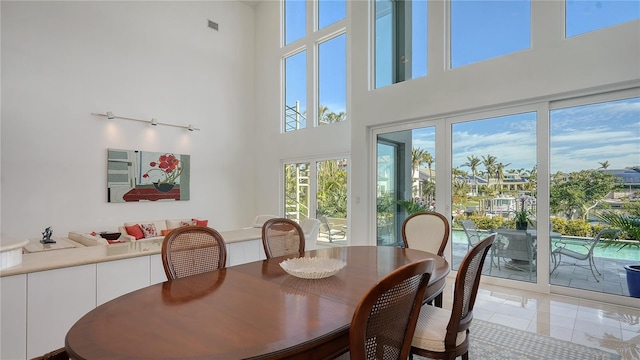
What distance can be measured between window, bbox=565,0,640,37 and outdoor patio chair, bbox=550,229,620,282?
214cm

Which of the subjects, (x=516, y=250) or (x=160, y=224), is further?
(x=160, y=224)

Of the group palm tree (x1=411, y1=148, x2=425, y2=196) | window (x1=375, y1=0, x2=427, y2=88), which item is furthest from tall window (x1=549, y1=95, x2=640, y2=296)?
window (x1=375, y1=0, x2=427, y2=88)

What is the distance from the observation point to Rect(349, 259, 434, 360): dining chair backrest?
3.37 ft

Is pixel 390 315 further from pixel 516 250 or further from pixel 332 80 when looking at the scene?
pixel 332 80

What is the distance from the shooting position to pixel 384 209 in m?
5.22

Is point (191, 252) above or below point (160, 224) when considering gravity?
above

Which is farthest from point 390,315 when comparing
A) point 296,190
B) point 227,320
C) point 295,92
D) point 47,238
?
point 295,92

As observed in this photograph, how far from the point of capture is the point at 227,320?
4.02 ft

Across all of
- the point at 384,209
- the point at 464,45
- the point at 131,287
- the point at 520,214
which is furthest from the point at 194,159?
the point at 520,214

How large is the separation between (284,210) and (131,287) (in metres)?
5.07

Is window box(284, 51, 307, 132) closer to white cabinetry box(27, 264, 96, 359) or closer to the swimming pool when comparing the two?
the swimming pool

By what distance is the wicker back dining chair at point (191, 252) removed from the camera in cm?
190

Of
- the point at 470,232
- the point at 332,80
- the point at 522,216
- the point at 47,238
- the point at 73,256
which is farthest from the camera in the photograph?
the point at 332,80

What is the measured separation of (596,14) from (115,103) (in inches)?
281
